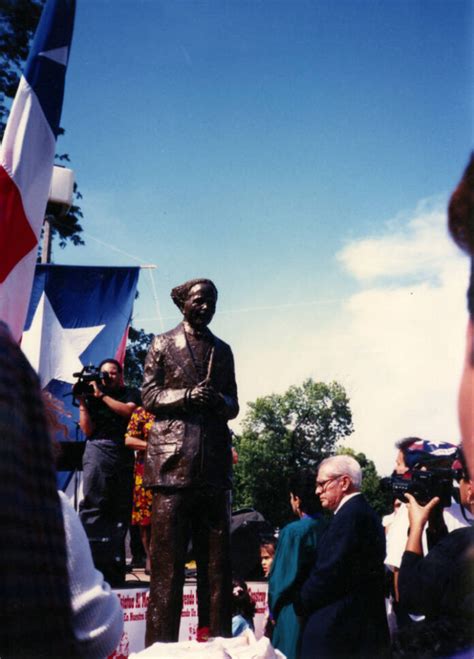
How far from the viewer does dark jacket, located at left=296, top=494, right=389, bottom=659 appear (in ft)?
12.8

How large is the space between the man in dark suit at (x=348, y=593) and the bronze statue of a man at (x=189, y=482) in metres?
0.45

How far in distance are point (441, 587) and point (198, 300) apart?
238 centimetres

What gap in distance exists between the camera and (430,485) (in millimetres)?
3338

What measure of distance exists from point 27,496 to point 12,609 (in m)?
0.12

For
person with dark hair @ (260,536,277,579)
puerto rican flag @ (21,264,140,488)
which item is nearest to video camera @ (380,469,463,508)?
person with dark hair @ (260,536,277,579)

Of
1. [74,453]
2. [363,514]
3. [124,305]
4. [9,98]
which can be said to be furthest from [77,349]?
[9,98]

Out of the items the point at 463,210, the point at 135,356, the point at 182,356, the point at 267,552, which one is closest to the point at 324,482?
the point at 182,356

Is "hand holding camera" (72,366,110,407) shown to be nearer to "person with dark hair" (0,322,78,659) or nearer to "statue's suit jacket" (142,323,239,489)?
"statue's suit jacket" (142,323,239,489)

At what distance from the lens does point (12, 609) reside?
32.5 inches

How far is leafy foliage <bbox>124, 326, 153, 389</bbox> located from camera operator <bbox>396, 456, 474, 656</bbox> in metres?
22.0

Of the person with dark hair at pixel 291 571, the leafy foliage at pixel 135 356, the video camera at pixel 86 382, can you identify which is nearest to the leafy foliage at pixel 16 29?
the video camera at pixel 86 382

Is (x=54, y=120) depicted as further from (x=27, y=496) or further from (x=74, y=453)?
(x=27, y=496)

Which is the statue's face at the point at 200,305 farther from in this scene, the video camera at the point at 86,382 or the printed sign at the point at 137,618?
the video camera at the point at 86,382

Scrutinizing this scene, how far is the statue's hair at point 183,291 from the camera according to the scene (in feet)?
14.2
